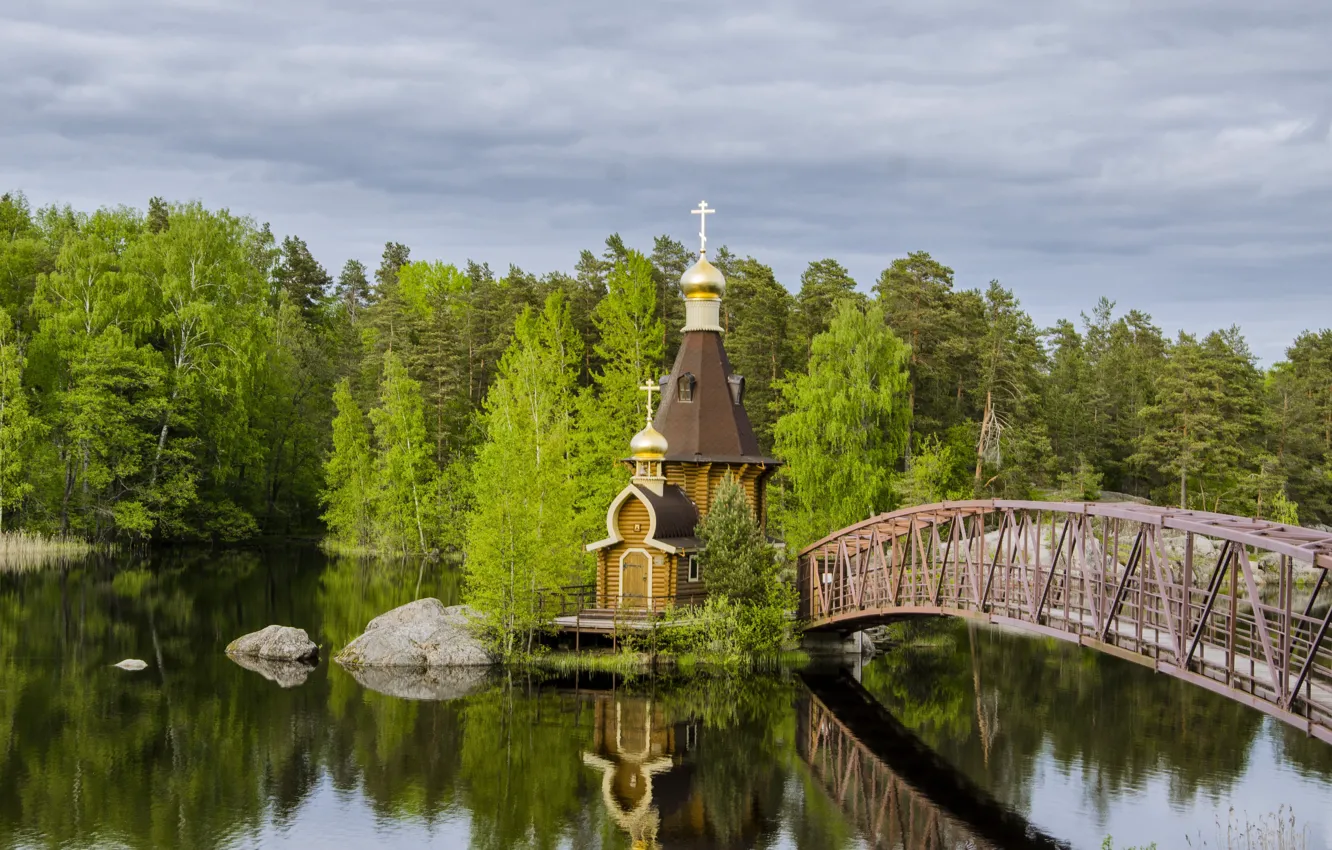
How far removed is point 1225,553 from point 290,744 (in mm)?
19032

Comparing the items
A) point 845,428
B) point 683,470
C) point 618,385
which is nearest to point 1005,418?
point 845,428

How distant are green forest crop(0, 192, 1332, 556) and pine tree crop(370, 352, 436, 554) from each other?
14 cm

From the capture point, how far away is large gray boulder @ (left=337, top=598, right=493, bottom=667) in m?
34.3

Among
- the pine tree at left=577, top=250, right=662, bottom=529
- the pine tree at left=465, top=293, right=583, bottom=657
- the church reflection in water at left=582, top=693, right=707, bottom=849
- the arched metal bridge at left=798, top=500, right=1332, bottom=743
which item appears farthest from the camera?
the pine tree at left=577, top=250, right=662, bottom=529

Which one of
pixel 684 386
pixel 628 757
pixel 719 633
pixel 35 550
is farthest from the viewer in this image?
pixel 35 550

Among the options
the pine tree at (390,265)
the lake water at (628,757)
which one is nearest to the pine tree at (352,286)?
the pine tree at (390,265)

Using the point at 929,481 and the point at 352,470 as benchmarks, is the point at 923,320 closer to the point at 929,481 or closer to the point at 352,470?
the point at 929,481

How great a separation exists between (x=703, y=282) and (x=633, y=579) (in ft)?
35.1

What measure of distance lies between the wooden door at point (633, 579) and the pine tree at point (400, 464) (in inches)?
1180

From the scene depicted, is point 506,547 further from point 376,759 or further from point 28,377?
point 28,377

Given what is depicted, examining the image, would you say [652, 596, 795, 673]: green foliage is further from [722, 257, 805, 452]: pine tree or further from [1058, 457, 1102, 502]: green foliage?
[1058, 457, 1102, 502]: green foliage

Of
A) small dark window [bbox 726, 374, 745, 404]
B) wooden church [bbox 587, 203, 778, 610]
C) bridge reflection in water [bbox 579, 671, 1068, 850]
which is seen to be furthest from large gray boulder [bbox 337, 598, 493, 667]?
small dark window [bbox 726, 374, 745, 404]

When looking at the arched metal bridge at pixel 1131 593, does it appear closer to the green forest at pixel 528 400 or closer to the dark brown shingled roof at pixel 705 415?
the dark brown shingled roof at pixel 705 415

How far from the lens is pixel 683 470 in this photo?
126 ft
